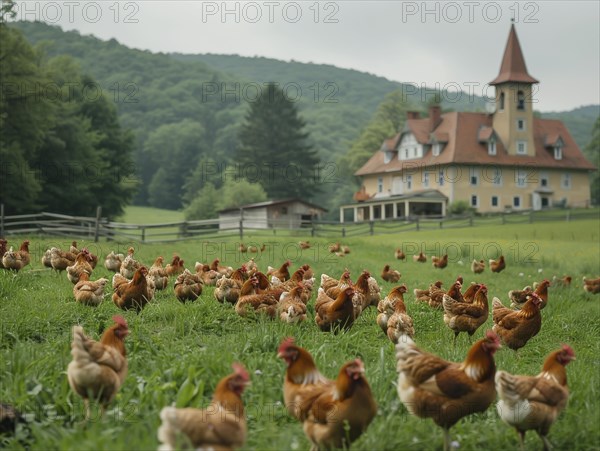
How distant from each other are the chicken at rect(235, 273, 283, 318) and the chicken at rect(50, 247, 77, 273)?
18.3 feet

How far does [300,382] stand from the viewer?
4816 mm

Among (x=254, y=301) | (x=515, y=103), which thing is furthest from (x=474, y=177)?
(x=254, y=301)

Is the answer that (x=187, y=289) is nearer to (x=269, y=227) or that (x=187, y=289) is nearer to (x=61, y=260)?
(x=61, y=260)

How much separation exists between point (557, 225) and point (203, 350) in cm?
3963

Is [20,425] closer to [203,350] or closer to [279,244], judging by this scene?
[203,350]

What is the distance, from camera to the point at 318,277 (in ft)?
49.9

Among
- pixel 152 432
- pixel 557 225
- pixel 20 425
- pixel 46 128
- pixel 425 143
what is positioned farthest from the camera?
pixel 425 143

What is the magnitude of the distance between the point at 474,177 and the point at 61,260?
52523 millimetres

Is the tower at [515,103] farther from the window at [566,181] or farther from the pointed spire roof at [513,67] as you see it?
the window at [566,181]

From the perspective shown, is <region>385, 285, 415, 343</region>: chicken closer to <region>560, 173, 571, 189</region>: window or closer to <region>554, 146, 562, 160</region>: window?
<region>560, 173, 571, 189</region>: window

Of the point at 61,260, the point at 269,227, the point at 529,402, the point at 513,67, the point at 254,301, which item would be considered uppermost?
the point at 513,67

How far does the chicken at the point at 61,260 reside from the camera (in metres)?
12.9

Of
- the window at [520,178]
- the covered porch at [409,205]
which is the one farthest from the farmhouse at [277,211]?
the window at [520,178]

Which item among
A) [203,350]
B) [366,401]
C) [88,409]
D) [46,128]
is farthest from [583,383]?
[46,128]
